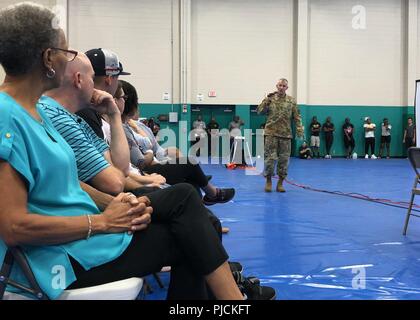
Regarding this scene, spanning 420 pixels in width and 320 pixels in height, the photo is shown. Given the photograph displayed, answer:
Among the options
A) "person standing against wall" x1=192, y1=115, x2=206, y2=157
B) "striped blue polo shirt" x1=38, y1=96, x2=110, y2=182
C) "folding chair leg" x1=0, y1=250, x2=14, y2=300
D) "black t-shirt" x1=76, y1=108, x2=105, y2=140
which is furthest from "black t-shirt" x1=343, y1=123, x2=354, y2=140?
"folding chair leg" x1=0, y1=250, x2=14, y2=300

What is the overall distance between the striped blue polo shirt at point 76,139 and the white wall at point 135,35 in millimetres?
11864

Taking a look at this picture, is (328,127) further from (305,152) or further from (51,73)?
(51,73)

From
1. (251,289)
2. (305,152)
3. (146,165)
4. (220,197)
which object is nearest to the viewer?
(251,289)

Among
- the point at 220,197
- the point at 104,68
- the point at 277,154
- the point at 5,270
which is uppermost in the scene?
the point at 104,68

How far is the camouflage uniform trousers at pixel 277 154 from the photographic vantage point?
618 centimetres

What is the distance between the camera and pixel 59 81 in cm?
117

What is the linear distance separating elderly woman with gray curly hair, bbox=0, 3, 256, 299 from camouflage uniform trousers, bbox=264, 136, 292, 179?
4.95 meters

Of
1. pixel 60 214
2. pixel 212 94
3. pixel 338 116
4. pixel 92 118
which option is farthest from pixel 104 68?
pixel 338 116

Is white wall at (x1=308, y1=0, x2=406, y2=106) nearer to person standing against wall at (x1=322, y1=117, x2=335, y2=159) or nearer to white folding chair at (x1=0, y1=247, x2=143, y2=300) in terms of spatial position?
person standing against wall at (x1=322, y1=117, x2=335, y2=159)

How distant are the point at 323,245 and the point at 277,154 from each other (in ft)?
10.5

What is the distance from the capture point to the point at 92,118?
6.05 ft
